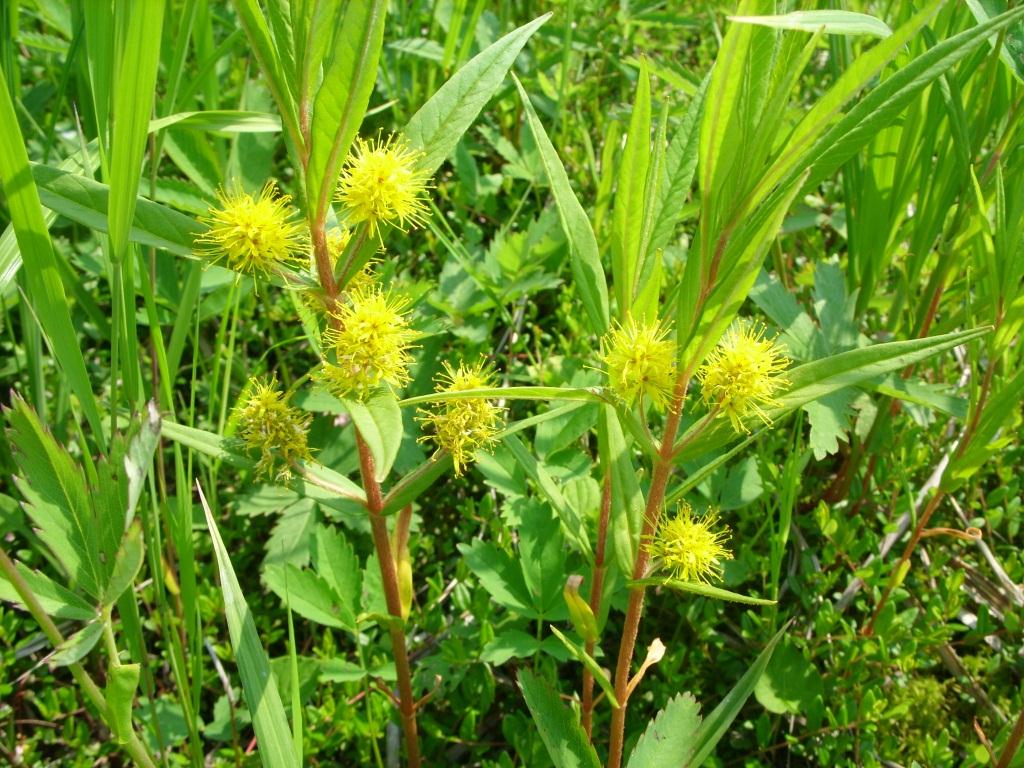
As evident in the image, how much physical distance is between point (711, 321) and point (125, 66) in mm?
854

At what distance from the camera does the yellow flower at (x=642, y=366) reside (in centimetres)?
127

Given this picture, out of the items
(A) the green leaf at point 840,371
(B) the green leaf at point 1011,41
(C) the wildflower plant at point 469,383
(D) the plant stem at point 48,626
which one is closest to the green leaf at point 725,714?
(C) the wildflower plant at point 469,383

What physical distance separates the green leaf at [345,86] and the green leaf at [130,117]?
239mm

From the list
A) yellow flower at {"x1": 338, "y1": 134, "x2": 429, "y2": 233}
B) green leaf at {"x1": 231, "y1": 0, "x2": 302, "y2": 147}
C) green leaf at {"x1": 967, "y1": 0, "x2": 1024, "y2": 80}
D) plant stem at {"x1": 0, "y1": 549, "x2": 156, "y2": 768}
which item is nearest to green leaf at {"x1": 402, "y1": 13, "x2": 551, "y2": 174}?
yellow flower at {"x1": 338, "y1": 134, "x2": 429, "y2": 233}

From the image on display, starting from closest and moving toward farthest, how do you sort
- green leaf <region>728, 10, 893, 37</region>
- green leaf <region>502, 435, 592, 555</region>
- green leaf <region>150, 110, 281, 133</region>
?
1. green leaf <region>728, 10, 893, 37</region>
2. green leaf <region>502, 435, 592, 555</region>
3. green leaf <region>150, 110, 281, 133</region>

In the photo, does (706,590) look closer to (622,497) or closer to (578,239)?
(622,497)

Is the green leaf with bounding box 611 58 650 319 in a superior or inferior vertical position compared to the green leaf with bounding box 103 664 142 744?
superior

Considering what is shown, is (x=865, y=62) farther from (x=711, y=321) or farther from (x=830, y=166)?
(x=711, y=321)

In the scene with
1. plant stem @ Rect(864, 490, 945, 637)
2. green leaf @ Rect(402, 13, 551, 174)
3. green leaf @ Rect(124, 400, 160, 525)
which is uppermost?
green leaf @ Rect(402, 13, 551, 174)

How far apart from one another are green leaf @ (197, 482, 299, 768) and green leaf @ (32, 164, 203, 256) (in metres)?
0.38

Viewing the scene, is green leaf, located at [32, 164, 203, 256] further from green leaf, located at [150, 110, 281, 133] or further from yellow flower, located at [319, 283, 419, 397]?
green leaf, located at [150, 110, 281, 133]

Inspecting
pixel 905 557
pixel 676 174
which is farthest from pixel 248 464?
pixel 905 557

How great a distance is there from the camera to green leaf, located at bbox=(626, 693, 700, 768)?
153 cm

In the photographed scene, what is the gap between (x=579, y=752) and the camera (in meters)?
1.54
